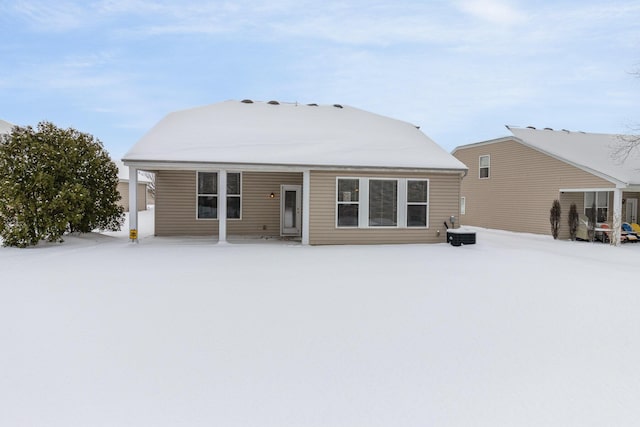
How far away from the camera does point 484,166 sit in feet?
71.7

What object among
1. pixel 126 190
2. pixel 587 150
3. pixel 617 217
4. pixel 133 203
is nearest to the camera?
pixel 133 203

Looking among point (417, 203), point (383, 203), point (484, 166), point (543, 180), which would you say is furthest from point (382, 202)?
point (484, 166)

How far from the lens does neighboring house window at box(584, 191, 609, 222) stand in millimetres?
17922

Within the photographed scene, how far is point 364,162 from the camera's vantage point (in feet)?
44.2

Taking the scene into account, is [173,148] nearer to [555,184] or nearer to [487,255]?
[487,255]

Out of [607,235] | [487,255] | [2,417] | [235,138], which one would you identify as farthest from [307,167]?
[607,235]

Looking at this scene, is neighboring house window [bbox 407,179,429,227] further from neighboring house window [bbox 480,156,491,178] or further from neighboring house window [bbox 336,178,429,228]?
neighboring house window [bbox 480,156,491,178]

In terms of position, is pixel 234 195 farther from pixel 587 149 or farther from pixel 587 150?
pixel 587 149

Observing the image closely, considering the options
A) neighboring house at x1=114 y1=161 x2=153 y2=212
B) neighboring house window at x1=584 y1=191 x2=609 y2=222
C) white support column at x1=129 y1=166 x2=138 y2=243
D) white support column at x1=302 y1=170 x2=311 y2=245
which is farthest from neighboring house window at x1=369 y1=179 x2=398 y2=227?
neighboring house at x1=114 y1=161 x2=153 y2=212

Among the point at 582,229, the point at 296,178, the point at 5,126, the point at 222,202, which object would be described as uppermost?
the point at 5,126

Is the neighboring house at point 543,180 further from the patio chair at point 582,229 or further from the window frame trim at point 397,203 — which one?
the window frame trim at point 397,203

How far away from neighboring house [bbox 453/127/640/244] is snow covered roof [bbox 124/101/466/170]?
18.0ft

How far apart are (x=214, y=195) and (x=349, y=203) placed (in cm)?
539

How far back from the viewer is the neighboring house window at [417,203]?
1399cm
